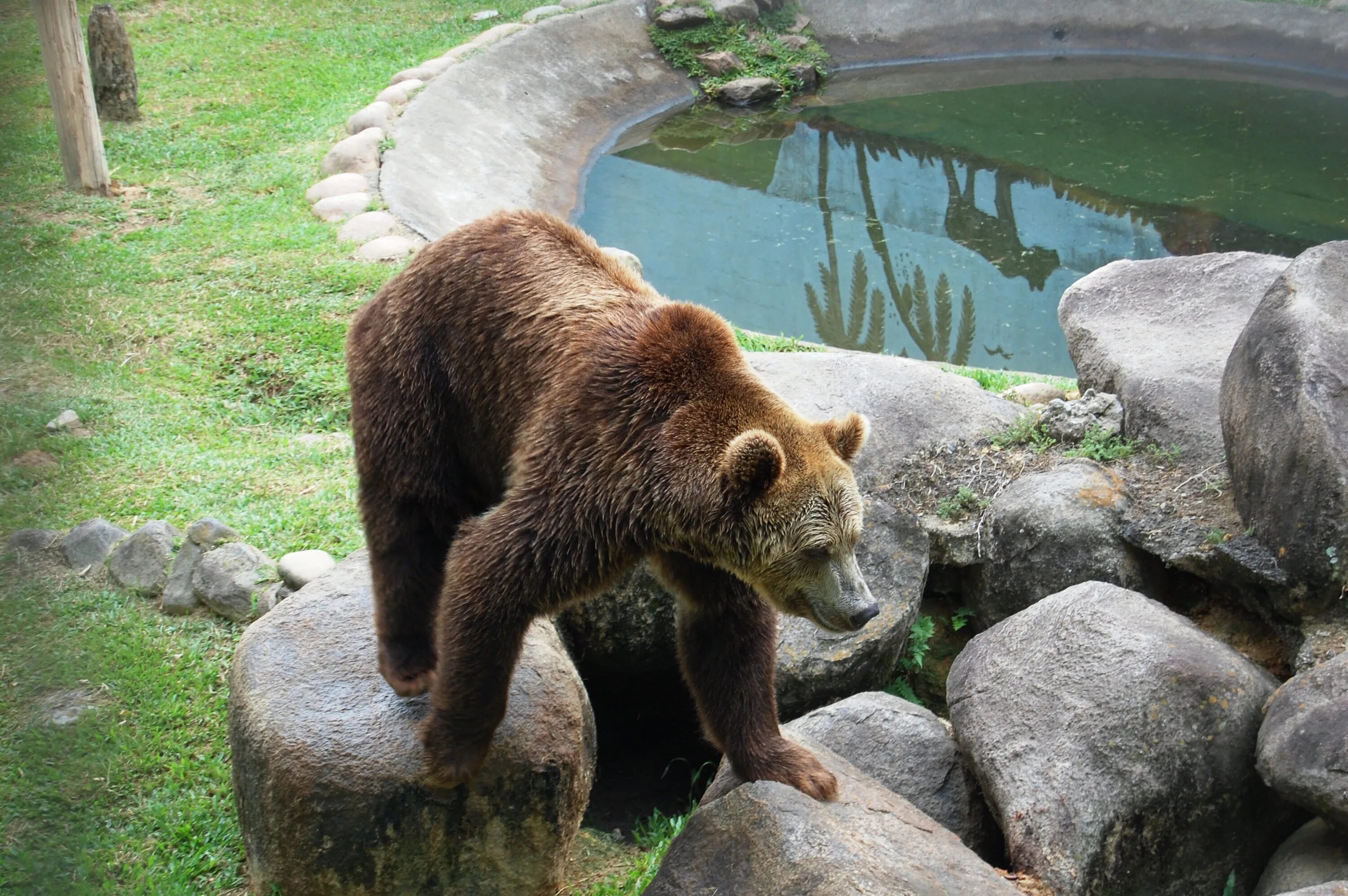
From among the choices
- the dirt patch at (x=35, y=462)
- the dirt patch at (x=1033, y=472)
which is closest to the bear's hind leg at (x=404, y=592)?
the dirt patch at (x=1033, y=472)

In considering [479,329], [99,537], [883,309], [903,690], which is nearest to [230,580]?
[99,537]

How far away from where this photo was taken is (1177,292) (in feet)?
22.5

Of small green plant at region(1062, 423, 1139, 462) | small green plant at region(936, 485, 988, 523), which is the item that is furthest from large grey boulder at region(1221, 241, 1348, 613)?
small green plant at region(936, 485, 988, 523)

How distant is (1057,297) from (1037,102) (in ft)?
24.4

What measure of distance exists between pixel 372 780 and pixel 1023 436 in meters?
4.18

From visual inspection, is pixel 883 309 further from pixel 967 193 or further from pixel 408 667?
pixel 408 667

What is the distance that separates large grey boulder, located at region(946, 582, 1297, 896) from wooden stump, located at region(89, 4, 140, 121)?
40.6 feet

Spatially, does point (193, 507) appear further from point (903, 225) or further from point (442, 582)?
point (903, 225)

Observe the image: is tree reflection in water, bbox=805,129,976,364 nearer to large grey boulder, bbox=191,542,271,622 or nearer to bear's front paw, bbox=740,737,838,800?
large grey boulder, bbox=191,542,271,622

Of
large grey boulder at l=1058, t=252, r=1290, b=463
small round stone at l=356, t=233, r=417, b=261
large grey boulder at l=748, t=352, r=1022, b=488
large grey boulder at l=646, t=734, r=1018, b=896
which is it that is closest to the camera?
large grey boulder at l=646, t=734, r=1018, b=896

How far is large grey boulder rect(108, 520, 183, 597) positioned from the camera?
5477 millimetres

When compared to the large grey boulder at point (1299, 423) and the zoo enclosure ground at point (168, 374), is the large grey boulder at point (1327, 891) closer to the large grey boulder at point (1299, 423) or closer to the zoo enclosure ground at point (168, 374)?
the large grey boulder at point (1299, 423)

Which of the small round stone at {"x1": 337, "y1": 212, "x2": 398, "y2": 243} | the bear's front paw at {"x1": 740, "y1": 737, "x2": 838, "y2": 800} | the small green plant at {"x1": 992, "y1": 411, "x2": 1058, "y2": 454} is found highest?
the small round stone at {"x1": 337, "y1": 212, "x2": 398, "y2": 243}

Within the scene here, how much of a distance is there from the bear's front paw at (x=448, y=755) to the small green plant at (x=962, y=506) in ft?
10.5
